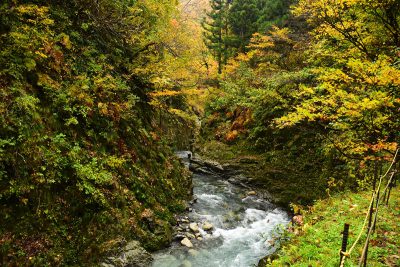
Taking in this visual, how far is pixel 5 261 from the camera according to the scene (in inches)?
213

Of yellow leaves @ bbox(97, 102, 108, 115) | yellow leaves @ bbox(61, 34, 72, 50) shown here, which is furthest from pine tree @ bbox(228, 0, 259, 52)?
yellow leaves @ bbox(97, 102, 108, 115)

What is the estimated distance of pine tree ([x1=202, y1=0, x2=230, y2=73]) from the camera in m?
31.8

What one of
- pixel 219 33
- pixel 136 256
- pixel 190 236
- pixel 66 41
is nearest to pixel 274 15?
pixel 219 33

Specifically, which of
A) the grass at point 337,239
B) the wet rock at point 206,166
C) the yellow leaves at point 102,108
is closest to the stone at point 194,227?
the grass at point 337,239

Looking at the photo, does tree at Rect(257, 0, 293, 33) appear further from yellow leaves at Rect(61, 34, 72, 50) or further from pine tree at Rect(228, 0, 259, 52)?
yellow leaves at Rect(61, 34, 72, 50)

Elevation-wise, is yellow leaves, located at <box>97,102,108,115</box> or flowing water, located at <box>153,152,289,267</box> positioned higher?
yellow leaves, located at <box>97,102,108,115</box>

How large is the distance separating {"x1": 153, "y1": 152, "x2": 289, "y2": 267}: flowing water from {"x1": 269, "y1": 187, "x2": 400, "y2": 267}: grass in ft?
2.60

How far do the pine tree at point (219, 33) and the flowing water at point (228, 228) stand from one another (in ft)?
59.8

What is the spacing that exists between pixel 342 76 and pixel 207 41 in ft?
97.6

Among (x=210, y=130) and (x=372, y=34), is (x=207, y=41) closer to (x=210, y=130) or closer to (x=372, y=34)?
(x=210, y=130)

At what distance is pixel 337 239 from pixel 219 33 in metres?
29.7

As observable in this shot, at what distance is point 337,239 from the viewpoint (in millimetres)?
6559

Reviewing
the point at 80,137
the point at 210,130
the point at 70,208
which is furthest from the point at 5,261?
the point at 210,130

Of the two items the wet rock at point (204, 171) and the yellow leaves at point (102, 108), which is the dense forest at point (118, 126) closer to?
the yellow leaves at point (102, 108)
